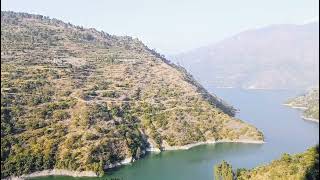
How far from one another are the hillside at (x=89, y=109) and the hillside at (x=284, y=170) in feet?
46.5

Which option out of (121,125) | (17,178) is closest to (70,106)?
(121,125)

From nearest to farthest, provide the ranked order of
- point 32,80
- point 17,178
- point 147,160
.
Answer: point 17,178
point 147,160
point 32,80

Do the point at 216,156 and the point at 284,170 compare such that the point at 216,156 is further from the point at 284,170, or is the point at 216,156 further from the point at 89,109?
the point at 284,170

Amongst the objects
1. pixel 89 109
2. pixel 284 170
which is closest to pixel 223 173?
pixel 284 170

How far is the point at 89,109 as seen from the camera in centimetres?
6544

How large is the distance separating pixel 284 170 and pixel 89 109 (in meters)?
32.2

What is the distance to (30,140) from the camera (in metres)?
55.5

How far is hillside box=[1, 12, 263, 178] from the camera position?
55.2 meters

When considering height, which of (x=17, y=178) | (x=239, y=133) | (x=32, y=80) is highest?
(x=32, y=80)

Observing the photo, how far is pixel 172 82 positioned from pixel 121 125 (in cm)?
2323

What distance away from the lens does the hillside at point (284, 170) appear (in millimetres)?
34844

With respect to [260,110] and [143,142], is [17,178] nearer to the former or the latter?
[143,142]

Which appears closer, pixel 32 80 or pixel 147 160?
pixel 147 160

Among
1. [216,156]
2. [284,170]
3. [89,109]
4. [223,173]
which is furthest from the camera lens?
[89,109]
